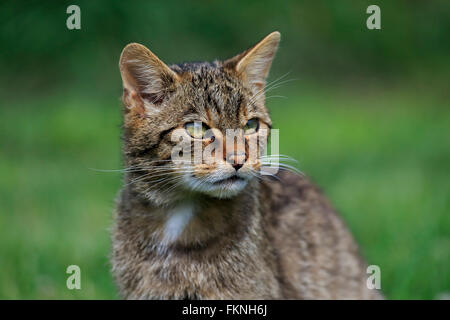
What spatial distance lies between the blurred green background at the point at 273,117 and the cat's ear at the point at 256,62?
1200 millimetres

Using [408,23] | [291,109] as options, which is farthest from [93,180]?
[408,23]

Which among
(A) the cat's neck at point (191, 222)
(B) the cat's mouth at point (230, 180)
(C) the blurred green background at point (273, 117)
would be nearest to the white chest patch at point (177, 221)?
(A) the cat's neck at point (191, 222)

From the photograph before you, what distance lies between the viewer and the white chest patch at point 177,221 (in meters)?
3.68

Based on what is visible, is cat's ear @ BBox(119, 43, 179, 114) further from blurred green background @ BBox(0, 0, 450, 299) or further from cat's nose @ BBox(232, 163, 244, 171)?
blurred green background @ BBox(0, 0, 450, 299)

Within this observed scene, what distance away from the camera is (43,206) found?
6410 millimetres

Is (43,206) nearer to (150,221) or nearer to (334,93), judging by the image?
(150,221)

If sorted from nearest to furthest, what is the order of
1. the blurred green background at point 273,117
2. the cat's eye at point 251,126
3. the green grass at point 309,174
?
1. the cat's eye at point 251,126
2. the green grass at point 309,174
3. the blurred green background at point 273,117

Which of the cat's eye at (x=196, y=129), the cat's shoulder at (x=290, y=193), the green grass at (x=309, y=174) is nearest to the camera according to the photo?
the cat's eye at (x=196, y=129)

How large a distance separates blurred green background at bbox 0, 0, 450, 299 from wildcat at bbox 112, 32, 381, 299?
0.68m

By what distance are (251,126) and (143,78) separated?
64 cm

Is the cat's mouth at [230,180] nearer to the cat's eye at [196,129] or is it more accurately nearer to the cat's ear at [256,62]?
the cat's eye at [196,129]

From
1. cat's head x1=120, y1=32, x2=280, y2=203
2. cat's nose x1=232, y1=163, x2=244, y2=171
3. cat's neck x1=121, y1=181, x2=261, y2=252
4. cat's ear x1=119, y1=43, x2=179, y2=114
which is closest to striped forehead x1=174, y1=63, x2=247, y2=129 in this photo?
cat's head x1=120, y1=32, x2=280, y2=203

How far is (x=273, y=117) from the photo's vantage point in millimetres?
8727

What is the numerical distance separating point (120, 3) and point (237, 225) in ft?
21.4
